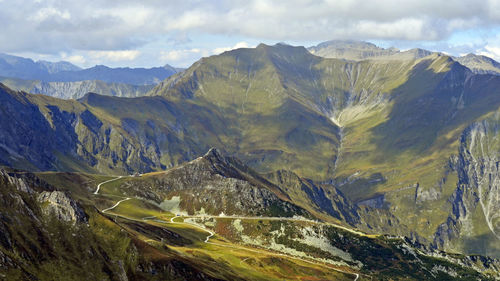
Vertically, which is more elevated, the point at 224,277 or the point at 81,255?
the point at 81,255

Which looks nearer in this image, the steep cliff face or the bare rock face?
the steep cliff face

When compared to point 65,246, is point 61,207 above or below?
above

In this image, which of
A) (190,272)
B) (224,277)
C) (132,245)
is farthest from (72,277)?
(224,277)

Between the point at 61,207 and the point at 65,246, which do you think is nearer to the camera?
the point at 65,246

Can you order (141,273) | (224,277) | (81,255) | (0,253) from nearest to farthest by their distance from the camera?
(0,253), (81,255), (141,273), (224,277)

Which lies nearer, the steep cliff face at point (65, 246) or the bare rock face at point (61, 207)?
the steep cliff face at point (65, 246)

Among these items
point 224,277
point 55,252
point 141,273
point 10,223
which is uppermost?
point 10,223

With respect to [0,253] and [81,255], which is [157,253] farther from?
[0,253]

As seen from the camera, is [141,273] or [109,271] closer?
[109,271]
